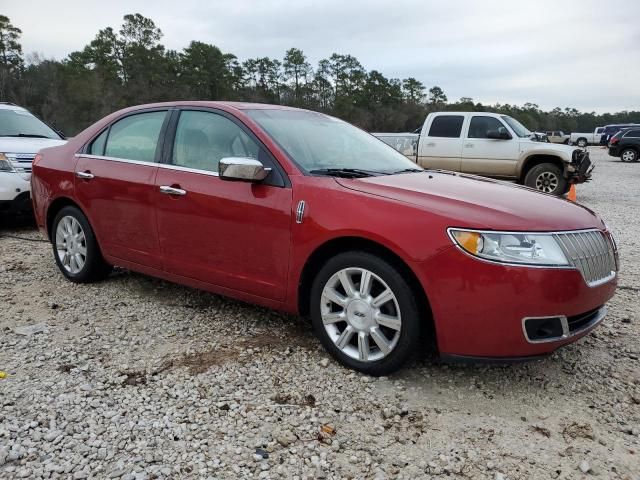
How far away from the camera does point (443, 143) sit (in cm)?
1191

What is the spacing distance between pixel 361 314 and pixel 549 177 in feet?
31.7

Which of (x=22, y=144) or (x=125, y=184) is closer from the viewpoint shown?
(x=125, y=184)

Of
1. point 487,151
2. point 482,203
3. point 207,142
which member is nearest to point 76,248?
point 207,142

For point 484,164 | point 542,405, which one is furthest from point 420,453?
point 484,164

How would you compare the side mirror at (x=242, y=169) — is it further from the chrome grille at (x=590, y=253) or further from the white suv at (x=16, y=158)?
the white suv at (x=16, y=158)

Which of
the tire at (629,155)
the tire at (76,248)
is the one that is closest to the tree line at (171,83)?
the tire at (629,155)

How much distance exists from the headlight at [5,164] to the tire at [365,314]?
5444 mm

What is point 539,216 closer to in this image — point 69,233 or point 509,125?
point 69,233

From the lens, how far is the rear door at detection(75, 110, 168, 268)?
13.1ft

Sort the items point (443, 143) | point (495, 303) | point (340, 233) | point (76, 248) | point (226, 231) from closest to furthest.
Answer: point (495, 303), point (340, 233), point (226, 231), point (76, 248), point (443, 143)

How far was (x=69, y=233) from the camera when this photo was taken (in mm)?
4711

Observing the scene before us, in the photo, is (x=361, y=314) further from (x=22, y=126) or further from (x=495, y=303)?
(x=22, y=126)

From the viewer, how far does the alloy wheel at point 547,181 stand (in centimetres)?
1118

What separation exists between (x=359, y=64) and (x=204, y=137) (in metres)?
78.4
